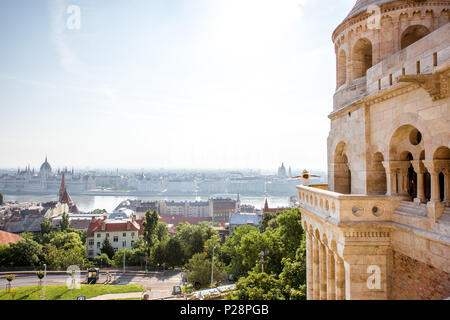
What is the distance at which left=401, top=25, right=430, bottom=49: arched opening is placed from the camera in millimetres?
7914

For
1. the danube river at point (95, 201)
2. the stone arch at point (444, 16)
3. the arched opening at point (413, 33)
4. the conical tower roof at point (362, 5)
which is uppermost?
the conical tower roof at point (362, 5)

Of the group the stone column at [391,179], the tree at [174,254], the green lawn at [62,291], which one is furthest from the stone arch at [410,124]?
the tree at [174,254]

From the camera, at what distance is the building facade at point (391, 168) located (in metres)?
5.11

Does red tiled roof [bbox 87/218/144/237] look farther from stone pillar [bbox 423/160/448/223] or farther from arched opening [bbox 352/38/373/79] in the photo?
stone pillar [bbox 423/160/448/223]

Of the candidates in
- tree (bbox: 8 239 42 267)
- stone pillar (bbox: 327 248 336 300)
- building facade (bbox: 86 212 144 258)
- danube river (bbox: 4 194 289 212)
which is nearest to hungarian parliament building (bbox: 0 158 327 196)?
danube river (bbox: 4 194 289 212)

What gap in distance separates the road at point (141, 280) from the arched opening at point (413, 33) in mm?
24328

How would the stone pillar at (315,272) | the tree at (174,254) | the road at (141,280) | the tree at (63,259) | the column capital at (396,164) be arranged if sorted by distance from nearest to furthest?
the column capital at (396,164) → the stone pillar at (315,272) → the road at (141,280) → the tree at (63,259) → the tree at (174,254)

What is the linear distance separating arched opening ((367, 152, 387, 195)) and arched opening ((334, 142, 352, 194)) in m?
1.89

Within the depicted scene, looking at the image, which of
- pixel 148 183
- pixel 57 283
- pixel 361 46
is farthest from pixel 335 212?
pixel 148 183

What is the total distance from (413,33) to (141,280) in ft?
105

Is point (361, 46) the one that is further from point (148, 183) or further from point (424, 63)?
point (148, 183)

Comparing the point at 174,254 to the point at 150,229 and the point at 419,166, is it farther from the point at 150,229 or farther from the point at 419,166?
the point at 419,166

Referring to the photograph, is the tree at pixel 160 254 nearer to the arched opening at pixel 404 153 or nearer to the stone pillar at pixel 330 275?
the stone pillar at pixel 330 275

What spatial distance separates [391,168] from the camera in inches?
255
